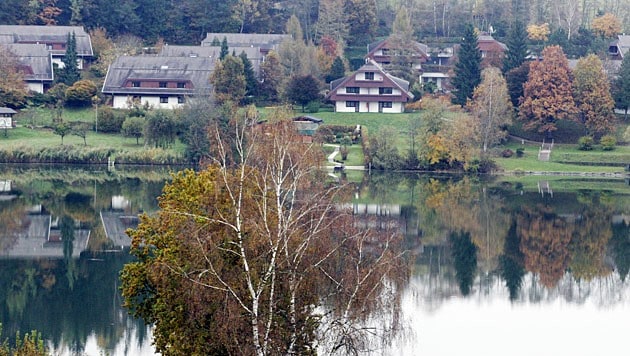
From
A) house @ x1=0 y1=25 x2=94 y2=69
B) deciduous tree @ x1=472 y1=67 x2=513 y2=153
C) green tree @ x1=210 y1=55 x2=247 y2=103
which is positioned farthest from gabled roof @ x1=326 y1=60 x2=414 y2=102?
house @ x1=0 y1=25 x2=94 y2=69

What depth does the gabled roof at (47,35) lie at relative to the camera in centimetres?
6469

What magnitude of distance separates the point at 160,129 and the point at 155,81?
358 inches

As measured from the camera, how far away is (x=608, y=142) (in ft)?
168

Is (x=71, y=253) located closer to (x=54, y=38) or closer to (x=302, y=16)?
(x=54, y=38)

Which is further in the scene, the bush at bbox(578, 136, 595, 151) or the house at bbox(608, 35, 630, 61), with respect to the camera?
the house at bbox(608, 35, 630, 61)

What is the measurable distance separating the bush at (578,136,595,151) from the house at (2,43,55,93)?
2762 centimetres

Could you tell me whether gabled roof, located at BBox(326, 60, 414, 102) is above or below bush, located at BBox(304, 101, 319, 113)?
above

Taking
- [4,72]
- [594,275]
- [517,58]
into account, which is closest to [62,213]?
[594,275]

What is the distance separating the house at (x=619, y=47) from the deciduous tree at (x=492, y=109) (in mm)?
15952

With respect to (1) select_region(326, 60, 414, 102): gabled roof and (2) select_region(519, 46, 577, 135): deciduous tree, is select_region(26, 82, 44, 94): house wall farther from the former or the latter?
(2) select_region(519, 46, 577, 135): deciduous tree

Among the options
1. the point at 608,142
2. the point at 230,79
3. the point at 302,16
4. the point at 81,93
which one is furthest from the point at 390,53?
the point at 81,93

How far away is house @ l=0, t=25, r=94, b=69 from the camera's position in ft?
212

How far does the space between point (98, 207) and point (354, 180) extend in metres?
11.6

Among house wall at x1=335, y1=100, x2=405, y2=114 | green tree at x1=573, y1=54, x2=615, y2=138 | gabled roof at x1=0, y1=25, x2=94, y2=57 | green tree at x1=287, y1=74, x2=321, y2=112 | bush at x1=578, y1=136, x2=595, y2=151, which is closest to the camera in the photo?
bush at x1=578, y1=136, x2=595, y2=151
